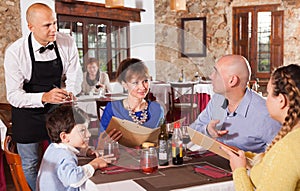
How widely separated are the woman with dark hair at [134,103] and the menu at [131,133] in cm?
2

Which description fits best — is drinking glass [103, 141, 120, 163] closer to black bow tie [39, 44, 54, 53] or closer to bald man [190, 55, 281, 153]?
bald man [190, 55, 281, 153]

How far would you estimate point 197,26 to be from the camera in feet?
25.3

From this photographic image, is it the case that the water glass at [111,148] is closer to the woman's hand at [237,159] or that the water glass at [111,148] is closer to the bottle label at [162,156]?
the bottle label at [162,156]

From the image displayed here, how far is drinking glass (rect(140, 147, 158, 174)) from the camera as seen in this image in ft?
5.41

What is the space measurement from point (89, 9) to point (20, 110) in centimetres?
387

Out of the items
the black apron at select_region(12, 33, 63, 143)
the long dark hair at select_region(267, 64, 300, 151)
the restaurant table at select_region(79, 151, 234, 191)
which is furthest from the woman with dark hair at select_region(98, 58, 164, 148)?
the long dark hair at select_region(267, 64, 300, 151)

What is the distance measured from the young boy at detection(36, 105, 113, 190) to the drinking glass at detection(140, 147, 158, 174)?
0.61 feet

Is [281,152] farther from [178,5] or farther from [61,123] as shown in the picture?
[178,5]

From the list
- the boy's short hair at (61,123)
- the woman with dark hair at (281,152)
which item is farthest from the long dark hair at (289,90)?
the boy's short hair at (61,123)

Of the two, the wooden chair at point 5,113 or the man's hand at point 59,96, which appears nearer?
the man's hand at point 59,96

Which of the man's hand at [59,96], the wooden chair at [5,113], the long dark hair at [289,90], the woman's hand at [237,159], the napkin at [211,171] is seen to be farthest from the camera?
the wooden chair at [5,113]

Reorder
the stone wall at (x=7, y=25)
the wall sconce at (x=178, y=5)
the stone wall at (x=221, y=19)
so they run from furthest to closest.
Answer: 1. the stone wall at (x=221, y=19)
2. the wall sconce at (x=178, y=5)
3. the stone wall at (x=7, y=25)

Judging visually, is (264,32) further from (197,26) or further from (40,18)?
(40,18)

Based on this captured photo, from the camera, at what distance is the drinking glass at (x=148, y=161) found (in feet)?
5.41
